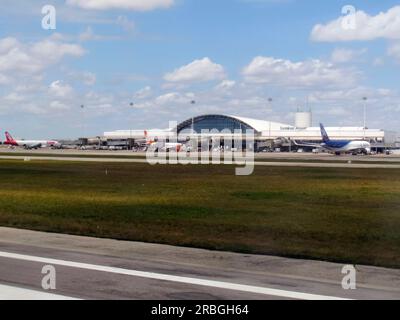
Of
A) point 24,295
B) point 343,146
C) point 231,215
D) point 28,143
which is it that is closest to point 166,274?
point 24,295

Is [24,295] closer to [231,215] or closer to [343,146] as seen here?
[231,215]

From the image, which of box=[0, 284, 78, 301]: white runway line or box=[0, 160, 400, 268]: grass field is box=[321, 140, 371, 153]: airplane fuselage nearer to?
box=[0, 160, 400, 268]: grass field

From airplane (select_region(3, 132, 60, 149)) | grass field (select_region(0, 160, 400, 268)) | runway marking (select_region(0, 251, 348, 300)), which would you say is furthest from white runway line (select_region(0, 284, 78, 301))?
airplane (select_region(3, 132, 60, 149))

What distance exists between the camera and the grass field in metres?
15.3

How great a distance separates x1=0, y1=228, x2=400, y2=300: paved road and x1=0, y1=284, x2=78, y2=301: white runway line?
0.05 feet

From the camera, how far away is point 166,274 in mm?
11398

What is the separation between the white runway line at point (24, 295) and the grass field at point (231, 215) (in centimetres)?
578

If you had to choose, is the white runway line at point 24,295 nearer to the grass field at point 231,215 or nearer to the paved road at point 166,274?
the paved road at point 166,274

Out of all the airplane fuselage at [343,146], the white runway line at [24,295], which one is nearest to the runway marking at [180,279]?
the white runway line at [24,295]

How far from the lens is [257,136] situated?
181 meters

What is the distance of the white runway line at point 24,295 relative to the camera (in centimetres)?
942
